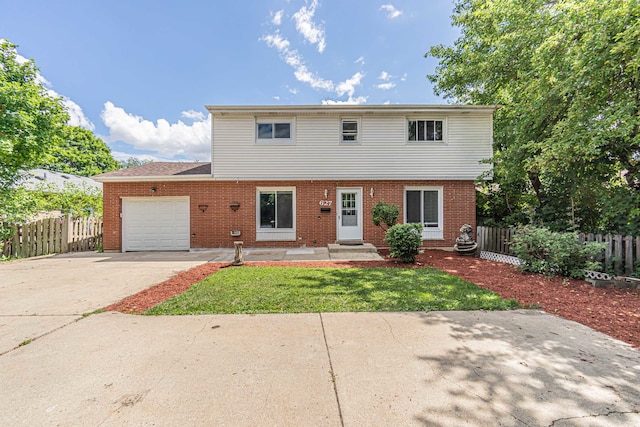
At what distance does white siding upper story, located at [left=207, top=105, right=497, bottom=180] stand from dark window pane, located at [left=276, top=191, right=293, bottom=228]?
2.69ft

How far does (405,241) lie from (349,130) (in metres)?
5.52

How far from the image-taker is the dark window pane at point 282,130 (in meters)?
10.6

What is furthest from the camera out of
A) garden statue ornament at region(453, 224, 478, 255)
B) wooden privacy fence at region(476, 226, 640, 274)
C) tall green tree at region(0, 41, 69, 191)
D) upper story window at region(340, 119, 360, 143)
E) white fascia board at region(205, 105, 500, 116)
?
upper story window at region(340, 119, 360, 143)

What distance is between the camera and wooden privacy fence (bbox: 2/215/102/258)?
368 inches

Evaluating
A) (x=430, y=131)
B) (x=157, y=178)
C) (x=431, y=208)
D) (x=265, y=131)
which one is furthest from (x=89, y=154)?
(x=431, y=208)

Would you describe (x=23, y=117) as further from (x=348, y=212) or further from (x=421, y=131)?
(x=421, y=131)

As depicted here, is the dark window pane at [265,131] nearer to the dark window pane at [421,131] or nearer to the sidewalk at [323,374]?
the dark window pane at [421,131]

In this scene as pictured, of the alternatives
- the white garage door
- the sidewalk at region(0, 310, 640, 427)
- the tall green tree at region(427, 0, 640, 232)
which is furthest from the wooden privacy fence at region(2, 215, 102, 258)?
the tall green tree at region(427, 0, 640, 232)

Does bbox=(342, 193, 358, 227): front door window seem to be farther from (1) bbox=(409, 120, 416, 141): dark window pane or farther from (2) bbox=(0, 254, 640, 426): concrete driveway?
(2) bbox=(0, 254, 640, 426): concrete driveway

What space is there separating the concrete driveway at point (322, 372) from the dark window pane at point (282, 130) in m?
8.27

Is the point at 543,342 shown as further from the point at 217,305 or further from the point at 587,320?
the point at 217,305

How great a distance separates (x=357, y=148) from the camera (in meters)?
10.6

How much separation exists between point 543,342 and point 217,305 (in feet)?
14.5

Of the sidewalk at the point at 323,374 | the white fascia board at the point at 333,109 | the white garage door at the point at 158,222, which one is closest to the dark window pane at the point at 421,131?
the white fascia board at the point at 333,109
